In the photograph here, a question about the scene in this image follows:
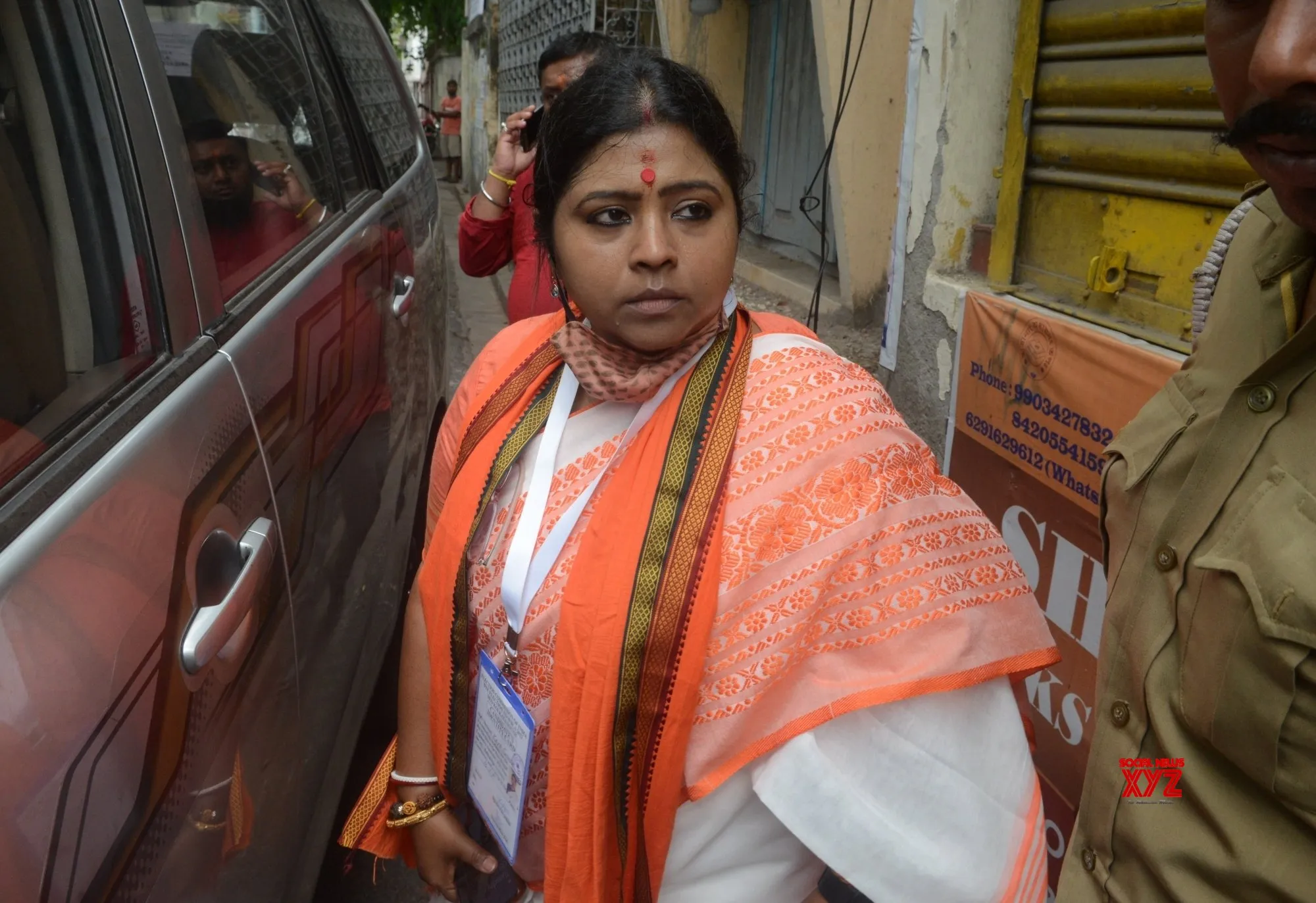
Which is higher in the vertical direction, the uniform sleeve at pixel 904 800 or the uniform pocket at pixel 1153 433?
the uniform pocket at pixel 1153 433

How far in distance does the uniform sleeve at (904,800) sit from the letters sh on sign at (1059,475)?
105cm

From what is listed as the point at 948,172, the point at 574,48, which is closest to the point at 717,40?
the point at 574,48

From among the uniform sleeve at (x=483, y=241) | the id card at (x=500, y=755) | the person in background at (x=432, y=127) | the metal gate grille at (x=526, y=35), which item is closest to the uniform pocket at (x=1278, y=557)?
the id card at (x=500, y=755)

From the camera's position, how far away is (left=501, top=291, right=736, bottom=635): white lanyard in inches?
49.5

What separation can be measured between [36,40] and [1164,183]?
2374 millimetres

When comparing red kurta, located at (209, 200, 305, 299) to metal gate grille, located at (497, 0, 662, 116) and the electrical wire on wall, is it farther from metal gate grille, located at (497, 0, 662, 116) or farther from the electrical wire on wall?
the electrical wire on wall

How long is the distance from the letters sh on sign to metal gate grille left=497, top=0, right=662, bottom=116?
1.93 metres

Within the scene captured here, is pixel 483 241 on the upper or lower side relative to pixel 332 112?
lower

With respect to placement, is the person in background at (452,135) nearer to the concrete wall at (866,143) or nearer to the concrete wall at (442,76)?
the concrete wall at (442,76)

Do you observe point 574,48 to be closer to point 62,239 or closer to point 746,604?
point 62,239

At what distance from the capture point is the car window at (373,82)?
8.89ft

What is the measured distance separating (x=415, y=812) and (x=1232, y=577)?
1.13 m

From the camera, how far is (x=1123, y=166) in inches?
104

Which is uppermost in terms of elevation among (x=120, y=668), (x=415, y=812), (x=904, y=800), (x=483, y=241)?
(x=120, y=668)
